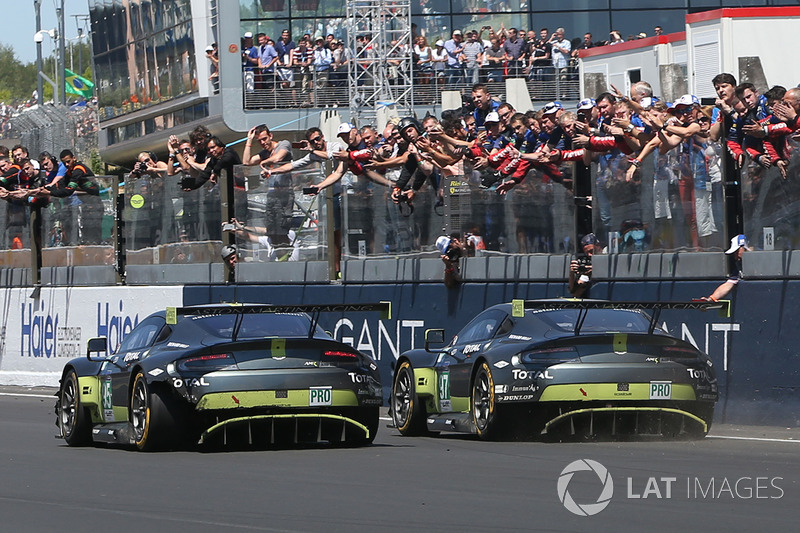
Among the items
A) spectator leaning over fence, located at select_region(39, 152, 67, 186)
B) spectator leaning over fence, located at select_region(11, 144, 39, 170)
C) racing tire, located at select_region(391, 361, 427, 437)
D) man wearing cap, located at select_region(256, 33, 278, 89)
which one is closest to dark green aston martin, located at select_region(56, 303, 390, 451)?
racing tire, located at select_region(391, 361, 427, 437)

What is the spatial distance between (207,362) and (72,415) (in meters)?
2.20

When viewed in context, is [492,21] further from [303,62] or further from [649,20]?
[303,62]

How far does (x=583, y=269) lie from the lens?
679 inches

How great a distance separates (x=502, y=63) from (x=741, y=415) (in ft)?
93.3

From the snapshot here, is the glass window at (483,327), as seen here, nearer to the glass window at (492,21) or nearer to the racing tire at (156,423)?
the racing tire at (156,423)

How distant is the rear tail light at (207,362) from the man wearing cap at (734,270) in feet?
16.5

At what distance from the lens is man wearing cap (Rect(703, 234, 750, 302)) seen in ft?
50.5

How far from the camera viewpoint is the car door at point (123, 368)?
44.8 ft

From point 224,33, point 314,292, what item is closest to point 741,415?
point 314,292

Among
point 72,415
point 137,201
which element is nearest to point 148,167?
point 137,201

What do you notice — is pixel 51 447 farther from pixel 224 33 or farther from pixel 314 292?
pixel 224 33

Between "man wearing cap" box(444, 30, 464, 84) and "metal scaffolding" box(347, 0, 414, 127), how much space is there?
100 cm

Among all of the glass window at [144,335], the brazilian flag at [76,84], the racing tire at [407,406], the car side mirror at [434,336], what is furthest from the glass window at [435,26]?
the glass window at [144,335]

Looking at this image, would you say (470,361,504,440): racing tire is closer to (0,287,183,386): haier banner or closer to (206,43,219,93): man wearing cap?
(0,287,183,386): haier banner
